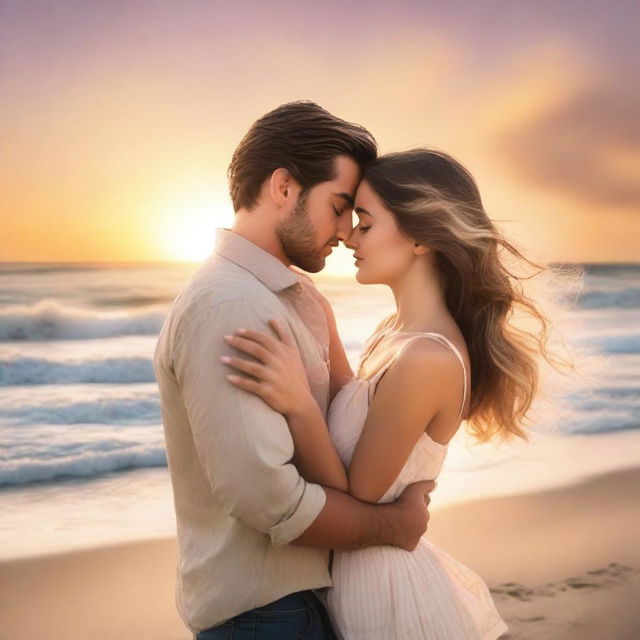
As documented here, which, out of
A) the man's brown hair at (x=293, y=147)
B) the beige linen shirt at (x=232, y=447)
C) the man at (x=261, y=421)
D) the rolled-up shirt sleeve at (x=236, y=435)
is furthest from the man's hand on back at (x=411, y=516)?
the man's brown hair at (x=293, y=147)

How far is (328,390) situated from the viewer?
2230 millimetres

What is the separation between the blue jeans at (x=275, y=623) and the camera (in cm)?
191

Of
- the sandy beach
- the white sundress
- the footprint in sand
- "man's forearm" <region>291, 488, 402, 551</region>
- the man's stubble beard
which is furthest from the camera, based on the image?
the footprint in sand

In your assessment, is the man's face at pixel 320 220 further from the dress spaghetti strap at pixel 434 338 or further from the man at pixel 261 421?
the dress spaghetti strap at pixel 434 338

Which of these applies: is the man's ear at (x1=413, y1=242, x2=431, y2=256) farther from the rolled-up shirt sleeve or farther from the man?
the rolled-up shirt sleeve

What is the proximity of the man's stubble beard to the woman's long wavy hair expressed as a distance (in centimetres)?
24

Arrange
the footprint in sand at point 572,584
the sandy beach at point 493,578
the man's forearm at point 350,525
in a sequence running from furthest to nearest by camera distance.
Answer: the footprint in sand at point 572,584 < the sandy beach at point 493,578 < the man's forearm at point 350,525

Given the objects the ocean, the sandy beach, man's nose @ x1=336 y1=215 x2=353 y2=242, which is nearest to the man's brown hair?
man's nose @ x1=336 y1=215 x2=353 y2=242

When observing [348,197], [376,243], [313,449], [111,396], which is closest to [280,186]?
[348,197]

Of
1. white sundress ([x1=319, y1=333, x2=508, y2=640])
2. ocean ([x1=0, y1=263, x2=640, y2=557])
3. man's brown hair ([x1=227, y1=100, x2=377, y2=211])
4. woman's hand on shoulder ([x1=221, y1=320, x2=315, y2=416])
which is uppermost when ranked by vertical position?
man's brown hair ([x1=227, y1=100, x2=377, y2=211])

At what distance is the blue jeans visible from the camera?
1.91m

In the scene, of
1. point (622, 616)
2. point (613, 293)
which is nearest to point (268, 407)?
point (622, 616)

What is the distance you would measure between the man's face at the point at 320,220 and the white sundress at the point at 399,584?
13.1 inches

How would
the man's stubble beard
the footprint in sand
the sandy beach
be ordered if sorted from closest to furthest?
the man's stubble beard → the sandy beach → the footprint in sand
